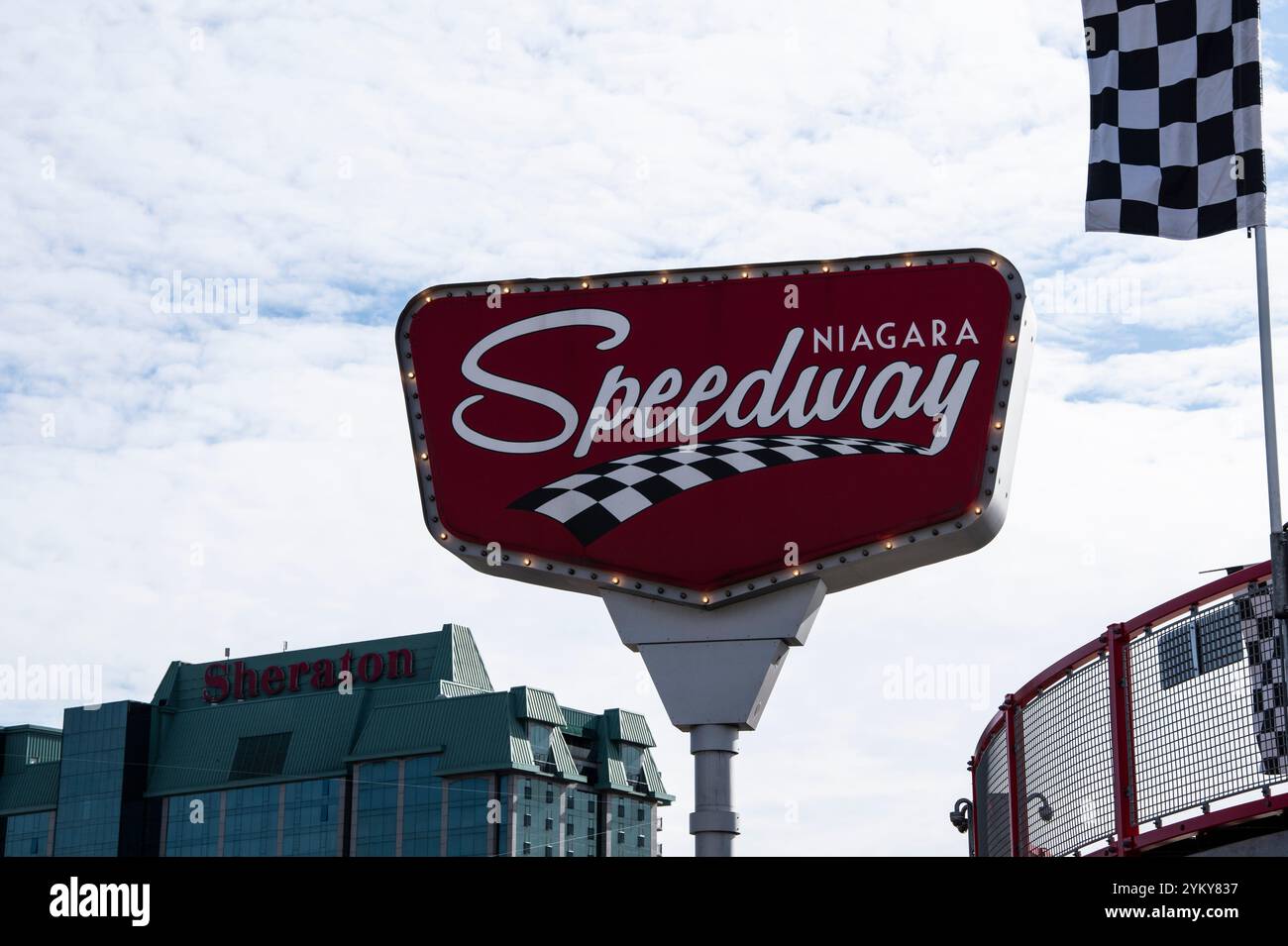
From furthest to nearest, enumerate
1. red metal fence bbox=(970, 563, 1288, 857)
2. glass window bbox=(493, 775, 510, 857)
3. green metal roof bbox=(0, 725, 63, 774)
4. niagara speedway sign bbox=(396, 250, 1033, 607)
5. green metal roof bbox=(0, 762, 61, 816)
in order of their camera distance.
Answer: green metal roof bbox=(0, 725, 63, 774)
green metal roof bbox=(0, 762, 61, 816)
glass window bbox=(493, 775, 510, 857)
niagara speedway sign bbox=(396, 250, 1033, 607)
red metal fence bbox=(970, 563, 1288, 857)

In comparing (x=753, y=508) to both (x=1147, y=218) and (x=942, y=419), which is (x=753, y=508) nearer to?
(x=942, y=419)

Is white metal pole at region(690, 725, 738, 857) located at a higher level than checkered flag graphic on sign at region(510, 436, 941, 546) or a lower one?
lower

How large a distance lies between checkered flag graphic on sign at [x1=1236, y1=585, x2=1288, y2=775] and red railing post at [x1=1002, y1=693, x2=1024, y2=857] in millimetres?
3713

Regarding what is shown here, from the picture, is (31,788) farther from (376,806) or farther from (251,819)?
(376,806)

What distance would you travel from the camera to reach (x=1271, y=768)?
9.79 m

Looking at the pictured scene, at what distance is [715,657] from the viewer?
1209cm

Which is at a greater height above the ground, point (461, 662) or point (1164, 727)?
point (461, 662)

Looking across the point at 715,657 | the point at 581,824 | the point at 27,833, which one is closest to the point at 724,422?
the point at 715,657

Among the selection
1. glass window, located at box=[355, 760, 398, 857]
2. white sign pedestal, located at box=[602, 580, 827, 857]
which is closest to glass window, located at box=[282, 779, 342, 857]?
glass window, located at box=[355, 760, 398, 857]

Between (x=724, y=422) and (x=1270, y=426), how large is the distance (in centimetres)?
409

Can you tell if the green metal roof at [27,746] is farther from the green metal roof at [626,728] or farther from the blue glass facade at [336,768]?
the green metal roof at [626,728]

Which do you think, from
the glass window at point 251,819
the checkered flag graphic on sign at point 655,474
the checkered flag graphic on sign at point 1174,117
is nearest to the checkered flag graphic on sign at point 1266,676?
the checkered flag graphic on sign at point 655,474

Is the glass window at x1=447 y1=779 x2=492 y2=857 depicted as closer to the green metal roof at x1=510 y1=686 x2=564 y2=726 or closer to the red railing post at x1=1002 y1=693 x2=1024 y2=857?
the green metal roof at x1=510 y1=686 x2=564 y2=726

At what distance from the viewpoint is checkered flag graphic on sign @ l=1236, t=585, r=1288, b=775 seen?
978cm
